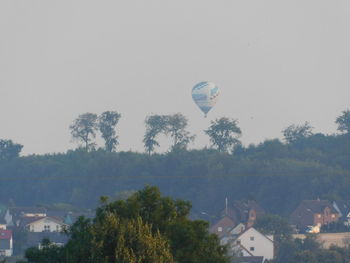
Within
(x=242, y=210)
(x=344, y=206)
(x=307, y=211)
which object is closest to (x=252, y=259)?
(x=307, y=211)

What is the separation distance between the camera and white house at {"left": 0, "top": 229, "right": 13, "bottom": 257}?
4847 inches

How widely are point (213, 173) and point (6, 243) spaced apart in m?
57.8

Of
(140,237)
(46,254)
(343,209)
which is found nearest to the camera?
(140,237)

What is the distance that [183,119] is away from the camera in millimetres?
193375

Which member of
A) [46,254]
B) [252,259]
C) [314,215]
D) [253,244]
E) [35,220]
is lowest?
[46,254]

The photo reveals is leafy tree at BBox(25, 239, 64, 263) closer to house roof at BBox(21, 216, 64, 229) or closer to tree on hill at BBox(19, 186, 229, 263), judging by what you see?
tree on hill at BBox(19, 186, 229, 263)

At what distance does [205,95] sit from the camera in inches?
6944

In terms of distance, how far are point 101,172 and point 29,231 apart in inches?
1969

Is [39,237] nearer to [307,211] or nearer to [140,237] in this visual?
[307,211]

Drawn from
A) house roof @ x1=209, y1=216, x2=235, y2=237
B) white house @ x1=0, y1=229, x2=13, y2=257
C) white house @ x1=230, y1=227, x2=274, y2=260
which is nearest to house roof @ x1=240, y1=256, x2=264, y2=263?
white house @ x1=230, y1=227, x2=274, y2=260

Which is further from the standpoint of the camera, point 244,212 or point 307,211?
point 244,212

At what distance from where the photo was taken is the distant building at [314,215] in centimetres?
14450

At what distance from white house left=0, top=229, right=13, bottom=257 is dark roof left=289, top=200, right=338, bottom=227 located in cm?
2986

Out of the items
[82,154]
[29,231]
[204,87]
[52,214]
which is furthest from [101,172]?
[29,231]
